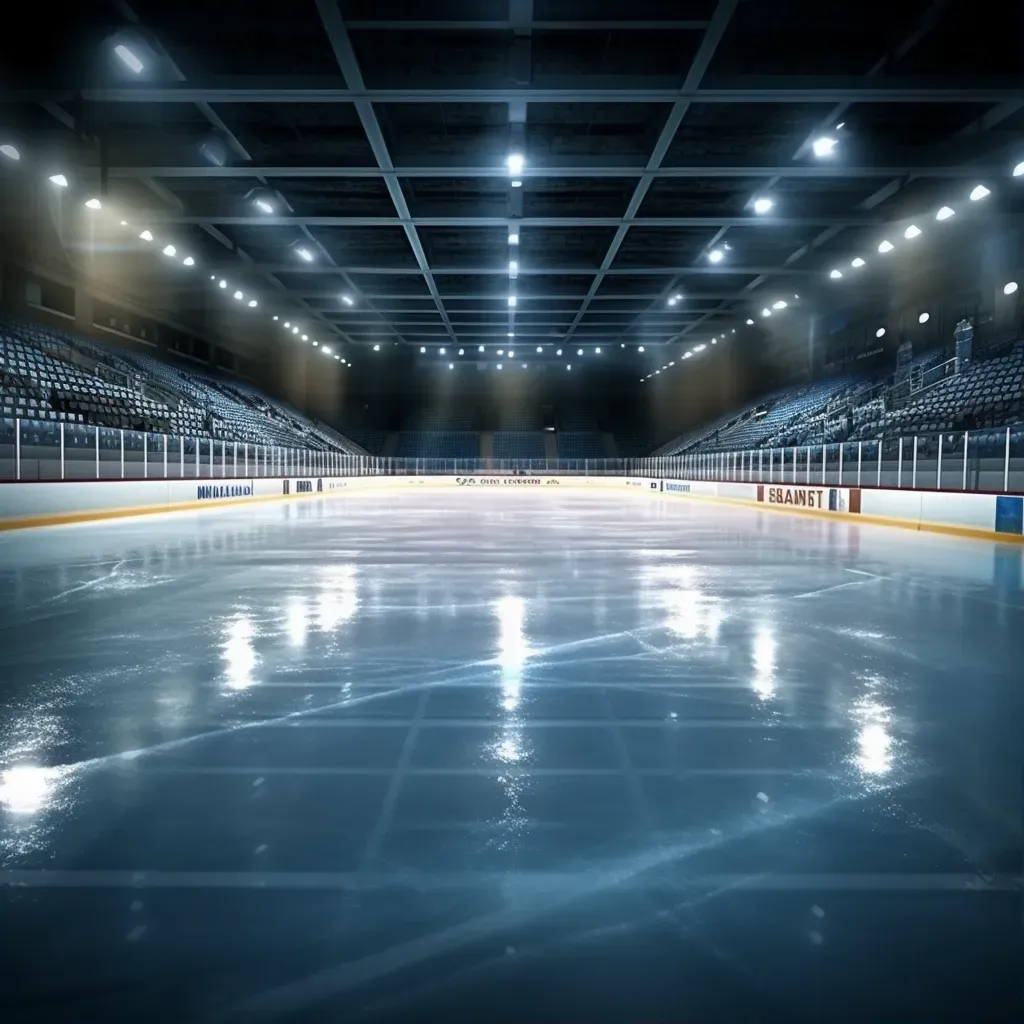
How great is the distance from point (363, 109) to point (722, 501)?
1831cm

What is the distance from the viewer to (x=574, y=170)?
15.8 m

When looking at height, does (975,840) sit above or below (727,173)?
below

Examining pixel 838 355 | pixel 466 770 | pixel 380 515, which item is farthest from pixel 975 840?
pixel 838 355

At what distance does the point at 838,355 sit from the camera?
35.8 metres

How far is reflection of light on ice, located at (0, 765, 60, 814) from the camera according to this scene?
2.38 m

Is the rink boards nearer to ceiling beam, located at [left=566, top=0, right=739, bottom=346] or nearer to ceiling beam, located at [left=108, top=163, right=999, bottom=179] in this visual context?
ceiling beam, located at [left=108, top=163, right=999, bottom=179]

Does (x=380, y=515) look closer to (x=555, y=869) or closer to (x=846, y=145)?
(x=846, y=145)

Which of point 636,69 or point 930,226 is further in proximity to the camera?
point 930,226

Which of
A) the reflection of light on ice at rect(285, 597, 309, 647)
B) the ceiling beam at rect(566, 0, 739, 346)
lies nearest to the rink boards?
the ceiling beam at rect(566, 0, 739, 346)

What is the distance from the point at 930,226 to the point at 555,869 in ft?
76.0

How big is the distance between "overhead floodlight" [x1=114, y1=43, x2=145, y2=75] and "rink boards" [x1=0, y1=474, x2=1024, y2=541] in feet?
23.4

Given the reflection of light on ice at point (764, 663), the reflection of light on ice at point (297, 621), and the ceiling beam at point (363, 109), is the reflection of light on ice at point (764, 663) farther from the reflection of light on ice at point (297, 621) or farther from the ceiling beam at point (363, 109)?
the ceiling beam at point (363, 109)

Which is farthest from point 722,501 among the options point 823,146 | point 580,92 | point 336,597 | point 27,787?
point 27,787

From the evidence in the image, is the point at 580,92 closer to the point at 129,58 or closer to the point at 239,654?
the point at 129,58
